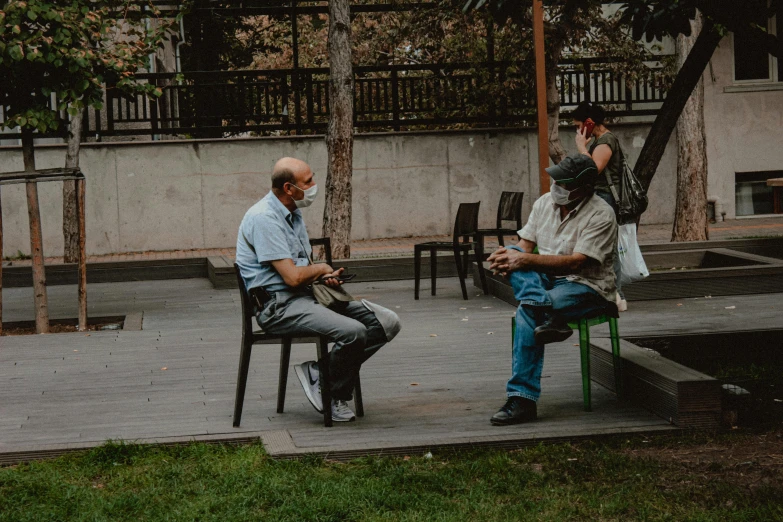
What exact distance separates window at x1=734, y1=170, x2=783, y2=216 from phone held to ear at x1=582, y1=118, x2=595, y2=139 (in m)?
12.9

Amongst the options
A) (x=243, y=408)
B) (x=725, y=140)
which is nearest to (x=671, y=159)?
(x=725, y=140)

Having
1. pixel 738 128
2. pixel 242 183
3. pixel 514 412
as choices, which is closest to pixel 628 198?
pixel 514 412

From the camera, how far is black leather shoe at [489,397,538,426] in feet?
20.7

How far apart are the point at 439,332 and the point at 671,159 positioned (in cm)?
1138

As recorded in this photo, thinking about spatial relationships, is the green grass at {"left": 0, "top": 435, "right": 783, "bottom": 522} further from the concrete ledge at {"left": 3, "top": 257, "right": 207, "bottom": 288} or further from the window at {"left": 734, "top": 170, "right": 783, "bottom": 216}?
the window at {"left": 734, "top": 170, "right": 783, "bottom": 216}

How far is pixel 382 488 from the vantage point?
16.7 ft

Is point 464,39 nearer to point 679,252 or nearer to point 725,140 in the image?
point 725,140

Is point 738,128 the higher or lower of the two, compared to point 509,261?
higher

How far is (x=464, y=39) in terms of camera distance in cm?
1978

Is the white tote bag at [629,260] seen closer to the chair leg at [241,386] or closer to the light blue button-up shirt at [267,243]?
the light blue button-up shirt at [267,243]

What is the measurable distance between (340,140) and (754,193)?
32.5ft

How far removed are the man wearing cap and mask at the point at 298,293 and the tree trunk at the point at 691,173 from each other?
10376 mm

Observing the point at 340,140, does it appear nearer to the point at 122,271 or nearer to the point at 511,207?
the point at 511,207

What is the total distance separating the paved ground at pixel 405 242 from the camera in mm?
17562
